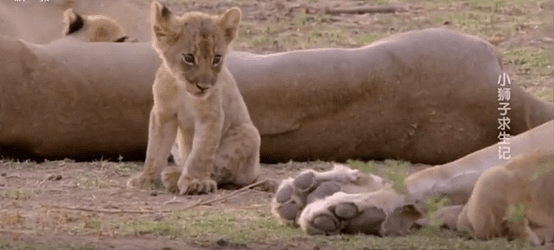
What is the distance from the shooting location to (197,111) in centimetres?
444

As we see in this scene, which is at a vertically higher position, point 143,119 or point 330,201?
point 330,201

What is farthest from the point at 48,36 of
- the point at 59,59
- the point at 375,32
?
the point at 375,32

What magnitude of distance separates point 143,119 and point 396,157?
1.08 m

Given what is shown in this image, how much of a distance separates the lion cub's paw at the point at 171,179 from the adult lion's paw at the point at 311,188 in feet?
3.01

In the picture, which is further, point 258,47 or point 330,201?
point 258,47

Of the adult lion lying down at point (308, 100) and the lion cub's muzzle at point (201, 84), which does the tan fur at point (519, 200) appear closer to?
the lion cub's muzzle at point (201, 84)

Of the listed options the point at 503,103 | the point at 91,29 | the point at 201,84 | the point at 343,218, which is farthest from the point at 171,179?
the point at 91,29

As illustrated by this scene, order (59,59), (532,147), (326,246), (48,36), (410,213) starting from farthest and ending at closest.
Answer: (48,36) < (59,59) < (532,147) < (410,213) < (326,246)

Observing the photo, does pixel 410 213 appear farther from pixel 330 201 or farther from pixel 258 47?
pixel 258 47

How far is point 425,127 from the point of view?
5.46m

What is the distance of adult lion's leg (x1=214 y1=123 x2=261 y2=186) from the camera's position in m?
4.59

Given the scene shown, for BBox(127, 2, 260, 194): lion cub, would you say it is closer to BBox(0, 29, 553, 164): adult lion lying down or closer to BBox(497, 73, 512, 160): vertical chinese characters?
BBox(0, 29, 553, 164): adult lion lying down

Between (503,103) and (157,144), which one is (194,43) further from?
(503,103)

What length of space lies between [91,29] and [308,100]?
1164 mm
